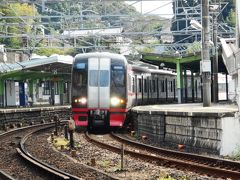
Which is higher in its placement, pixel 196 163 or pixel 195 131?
pixel 195 131

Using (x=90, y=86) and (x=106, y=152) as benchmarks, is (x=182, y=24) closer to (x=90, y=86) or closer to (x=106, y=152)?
(x=90, y=86)

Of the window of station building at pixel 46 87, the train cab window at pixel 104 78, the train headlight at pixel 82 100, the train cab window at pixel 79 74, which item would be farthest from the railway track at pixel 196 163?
the window of station building at pixel 46 87

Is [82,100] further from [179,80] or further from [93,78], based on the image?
[179,80]


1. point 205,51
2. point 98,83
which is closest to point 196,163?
point 205,51

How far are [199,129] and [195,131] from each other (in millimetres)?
210

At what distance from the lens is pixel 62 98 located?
39938 mm

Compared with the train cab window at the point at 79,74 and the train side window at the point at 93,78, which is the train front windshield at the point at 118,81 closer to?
the train side window at the point at 93,78

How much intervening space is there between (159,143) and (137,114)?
10.1ft

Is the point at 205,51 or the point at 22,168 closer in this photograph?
the point at 22,168

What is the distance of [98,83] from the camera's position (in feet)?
59.0

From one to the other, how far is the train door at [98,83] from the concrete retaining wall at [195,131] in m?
2.49

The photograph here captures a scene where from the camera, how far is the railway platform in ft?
37.2

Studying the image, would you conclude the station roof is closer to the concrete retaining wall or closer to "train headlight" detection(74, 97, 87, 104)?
"train headlight" detection(74, 97, 87, 104)

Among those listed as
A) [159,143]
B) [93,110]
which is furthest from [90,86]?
[159,143]
